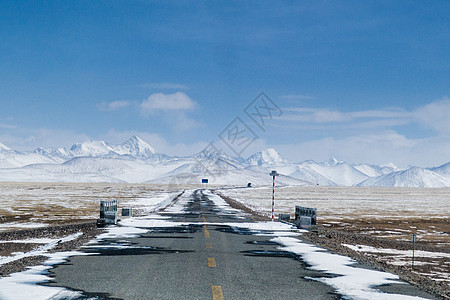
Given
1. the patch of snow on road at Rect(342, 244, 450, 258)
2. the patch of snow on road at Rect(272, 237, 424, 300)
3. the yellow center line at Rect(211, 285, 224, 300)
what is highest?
the yellow center line at Rect(211, 285, 224, 300)

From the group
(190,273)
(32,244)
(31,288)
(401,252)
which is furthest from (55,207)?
(31,288)

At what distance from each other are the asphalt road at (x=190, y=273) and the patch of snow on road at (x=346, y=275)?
14.1 inches

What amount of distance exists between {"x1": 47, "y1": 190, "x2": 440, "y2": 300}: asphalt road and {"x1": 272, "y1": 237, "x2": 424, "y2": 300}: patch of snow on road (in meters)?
0.36

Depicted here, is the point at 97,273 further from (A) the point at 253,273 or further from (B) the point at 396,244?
(B) the point at 396,244

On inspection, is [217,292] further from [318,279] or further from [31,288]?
[31,288]

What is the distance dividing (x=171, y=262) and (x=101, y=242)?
507 centimetres

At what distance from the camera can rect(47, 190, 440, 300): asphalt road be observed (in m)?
8.00

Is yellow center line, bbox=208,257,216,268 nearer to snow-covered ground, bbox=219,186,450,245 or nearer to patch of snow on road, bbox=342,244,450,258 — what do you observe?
patch of snow on road, bbox=342,244,450,258

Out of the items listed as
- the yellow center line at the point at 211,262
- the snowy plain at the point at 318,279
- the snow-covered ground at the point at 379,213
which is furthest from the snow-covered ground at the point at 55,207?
the yellow center line at the point at 211,262

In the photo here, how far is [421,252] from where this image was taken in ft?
60.1

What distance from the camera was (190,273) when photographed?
9.80 metres

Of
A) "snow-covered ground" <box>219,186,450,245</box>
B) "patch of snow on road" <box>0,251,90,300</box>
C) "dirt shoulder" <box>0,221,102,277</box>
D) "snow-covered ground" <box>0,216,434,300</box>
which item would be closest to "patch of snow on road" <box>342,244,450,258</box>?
"snow-covered ground" <box>0,216,434,300</box>

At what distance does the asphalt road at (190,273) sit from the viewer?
7996 millimetres

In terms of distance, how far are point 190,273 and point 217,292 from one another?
6.37 ft
